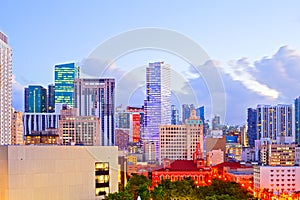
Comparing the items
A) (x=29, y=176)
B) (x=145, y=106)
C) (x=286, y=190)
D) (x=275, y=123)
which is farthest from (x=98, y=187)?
(x=275, y=123)

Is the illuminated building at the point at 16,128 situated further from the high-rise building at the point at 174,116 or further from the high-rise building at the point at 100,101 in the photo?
the high-rise building at the point at 174,116

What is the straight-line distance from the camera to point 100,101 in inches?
375

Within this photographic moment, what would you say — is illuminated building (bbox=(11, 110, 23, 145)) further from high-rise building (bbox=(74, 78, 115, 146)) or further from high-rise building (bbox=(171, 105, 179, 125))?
high-rise building (bbox=(171, 105, 179, 125))

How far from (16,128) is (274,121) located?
83.5ft

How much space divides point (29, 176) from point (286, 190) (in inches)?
823

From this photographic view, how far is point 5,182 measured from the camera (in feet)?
36.6

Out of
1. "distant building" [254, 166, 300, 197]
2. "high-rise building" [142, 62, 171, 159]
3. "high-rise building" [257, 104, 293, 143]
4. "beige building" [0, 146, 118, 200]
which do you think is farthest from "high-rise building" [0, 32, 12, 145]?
"high-rise building" [142, 62, 171, 159]

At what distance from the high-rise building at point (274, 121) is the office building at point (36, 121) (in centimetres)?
2099

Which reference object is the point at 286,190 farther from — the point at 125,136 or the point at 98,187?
the point at 125,136

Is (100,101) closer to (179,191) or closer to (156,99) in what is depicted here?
(156,99)

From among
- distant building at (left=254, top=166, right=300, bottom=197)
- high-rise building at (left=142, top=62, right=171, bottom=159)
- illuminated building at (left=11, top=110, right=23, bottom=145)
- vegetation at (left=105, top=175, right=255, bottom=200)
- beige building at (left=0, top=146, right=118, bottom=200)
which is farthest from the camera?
illuminated building at (left=11, top=110, right=23, bottom=145)

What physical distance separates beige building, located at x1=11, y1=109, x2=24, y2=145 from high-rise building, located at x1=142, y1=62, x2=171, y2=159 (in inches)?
1410

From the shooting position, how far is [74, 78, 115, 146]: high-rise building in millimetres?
8928

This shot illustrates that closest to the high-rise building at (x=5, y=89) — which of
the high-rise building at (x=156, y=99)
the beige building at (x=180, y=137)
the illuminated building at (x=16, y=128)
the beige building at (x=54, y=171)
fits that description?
the illuminated building at (x=16, y=128)
